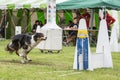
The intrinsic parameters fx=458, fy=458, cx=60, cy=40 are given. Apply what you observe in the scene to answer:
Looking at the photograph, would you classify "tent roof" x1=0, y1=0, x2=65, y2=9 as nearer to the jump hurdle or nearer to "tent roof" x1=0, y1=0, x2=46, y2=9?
"tent roof" x1=0, y1=0, x2=46, y2=9

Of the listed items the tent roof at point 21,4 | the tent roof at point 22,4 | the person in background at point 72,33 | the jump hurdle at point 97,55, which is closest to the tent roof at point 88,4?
the tent roof at point 22,4

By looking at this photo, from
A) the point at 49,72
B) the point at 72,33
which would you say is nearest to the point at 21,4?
the point at 72,33

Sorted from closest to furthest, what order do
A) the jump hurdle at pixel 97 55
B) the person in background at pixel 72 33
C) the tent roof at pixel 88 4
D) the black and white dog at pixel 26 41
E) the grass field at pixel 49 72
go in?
the grass field at pixel 49 72 → the jump hurdle at pixel 97 55 → the black and white dog at pixel 26 41 → the tent roof at pixel 88 4 → the person in background at pixel 72 33

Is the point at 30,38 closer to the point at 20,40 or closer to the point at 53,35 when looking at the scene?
the point at 20,40

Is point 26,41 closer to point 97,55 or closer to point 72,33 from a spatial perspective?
point 97,55

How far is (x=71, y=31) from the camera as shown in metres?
21.7

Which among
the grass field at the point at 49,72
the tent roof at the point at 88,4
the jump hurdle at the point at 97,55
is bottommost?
the grass field at the point at 49,72

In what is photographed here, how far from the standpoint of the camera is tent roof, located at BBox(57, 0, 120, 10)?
19369mm

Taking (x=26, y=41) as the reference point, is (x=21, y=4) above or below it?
above

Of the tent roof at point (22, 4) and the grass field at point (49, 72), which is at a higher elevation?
the tent roof at point (22, 4)

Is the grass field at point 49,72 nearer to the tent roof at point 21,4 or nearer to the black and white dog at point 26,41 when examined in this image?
the black and white dog at point 26,41

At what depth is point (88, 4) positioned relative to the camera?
19.6 meters

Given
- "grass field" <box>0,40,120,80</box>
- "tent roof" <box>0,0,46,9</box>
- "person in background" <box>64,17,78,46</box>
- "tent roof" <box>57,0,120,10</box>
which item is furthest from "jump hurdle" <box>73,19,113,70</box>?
"tent roof" <box>0,0,46,9</box>

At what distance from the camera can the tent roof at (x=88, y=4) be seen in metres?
19.4
